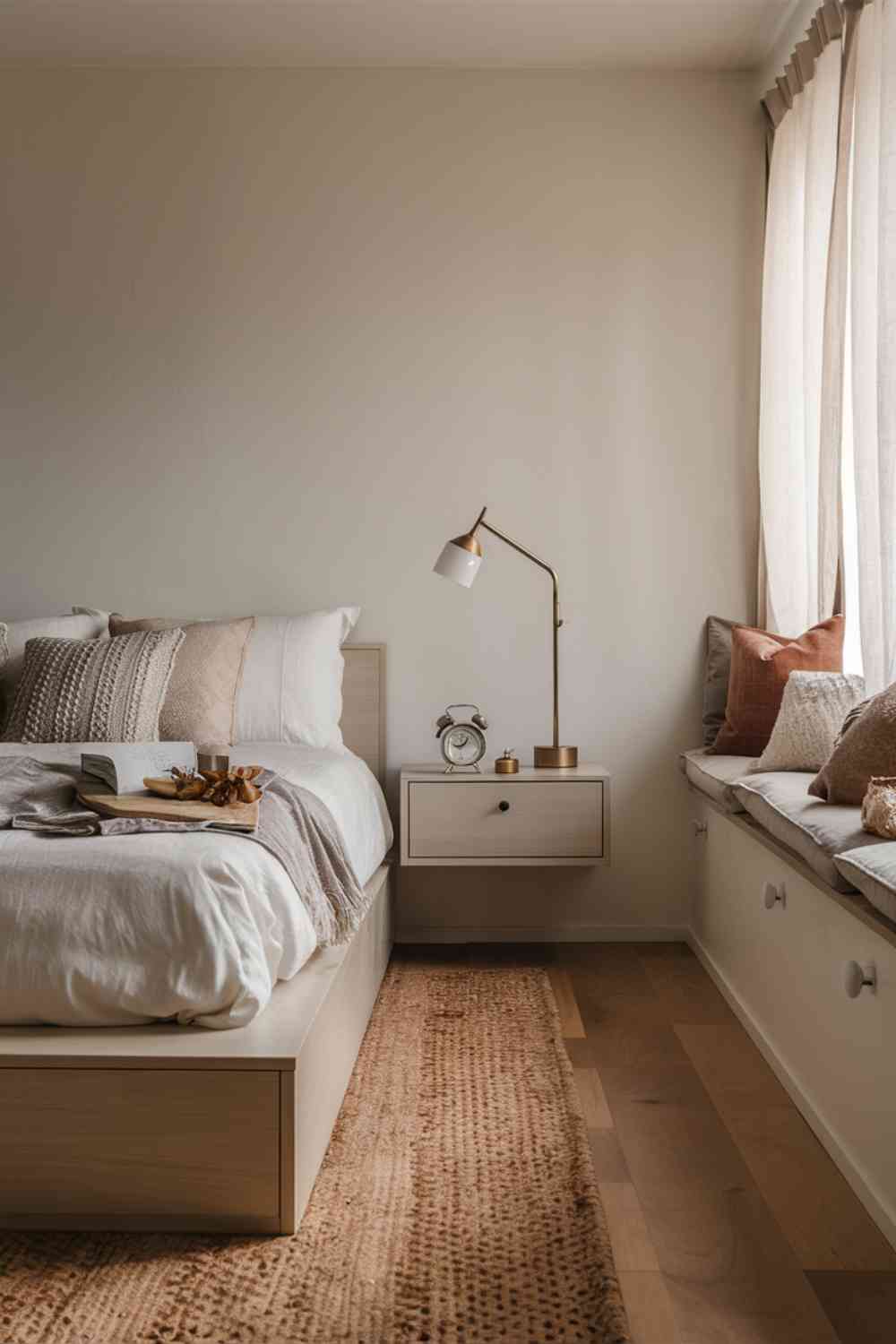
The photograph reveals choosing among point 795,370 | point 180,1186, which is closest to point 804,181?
point 795,370

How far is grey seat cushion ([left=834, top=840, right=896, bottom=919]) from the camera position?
70.3 inches

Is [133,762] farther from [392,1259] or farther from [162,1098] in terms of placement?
[392,1259]

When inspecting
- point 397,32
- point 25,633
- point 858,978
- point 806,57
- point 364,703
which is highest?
point 397,32

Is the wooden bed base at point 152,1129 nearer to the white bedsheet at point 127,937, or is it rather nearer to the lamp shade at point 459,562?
the white bedsheet at point 127,937

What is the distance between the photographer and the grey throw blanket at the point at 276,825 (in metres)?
2.07

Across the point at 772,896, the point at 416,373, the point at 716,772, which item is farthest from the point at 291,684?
the point at 772,896

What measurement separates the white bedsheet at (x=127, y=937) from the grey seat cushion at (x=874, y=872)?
92cm

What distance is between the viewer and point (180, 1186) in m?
1.77

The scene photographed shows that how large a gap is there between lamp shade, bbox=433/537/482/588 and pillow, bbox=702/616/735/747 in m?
0.80

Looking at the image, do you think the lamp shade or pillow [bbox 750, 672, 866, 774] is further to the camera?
the lamp shade

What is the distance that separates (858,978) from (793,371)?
203 cm

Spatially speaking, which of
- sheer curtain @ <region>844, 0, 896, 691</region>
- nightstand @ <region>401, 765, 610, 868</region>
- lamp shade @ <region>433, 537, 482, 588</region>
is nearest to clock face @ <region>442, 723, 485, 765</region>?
nightstand @ <region>401, 765, 610, 868</region>

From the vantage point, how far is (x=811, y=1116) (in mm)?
2271

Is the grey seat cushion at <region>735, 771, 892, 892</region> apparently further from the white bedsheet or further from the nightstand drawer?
the white bedsheet
